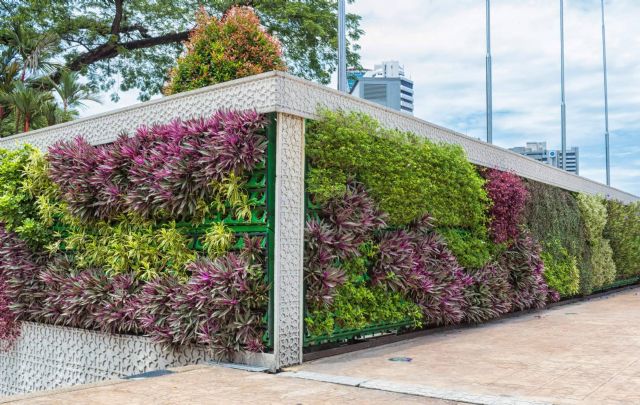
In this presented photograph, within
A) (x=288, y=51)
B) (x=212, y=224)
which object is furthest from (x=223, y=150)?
(x=288, y=51)

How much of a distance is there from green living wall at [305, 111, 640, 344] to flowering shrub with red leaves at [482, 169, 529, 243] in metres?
0.02

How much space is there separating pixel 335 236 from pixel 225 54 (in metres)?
2.88

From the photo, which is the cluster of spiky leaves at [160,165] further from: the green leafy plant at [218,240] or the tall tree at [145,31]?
the tall tree at [145,31]

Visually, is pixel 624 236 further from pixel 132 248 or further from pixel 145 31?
pixel 145 31

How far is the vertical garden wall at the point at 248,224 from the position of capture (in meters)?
A: 6.45

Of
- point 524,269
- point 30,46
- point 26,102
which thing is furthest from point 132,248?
point 30,46

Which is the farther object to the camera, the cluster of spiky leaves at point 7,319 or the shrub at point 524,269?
the shrub at point 524,269

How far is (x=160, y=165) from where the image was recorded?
7051mm

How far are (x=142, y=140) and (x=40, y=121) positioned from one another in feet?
40.8

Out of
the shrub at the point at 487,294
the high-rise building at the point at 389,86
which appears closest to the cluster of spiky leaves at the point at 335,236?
the shrub at the point at 487,294

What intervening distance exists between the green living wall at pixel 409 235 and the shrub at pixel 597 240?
281 cm

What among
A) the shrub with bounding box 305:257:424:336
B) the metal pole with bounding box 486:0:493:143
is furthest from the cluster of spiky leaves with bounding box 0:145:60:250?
the metal pole with bounding box 486:0:493:143

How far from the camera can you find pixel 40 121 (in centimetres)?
1828

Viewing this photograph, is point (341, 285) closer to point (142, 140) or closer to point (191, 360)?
point (191, 360)
